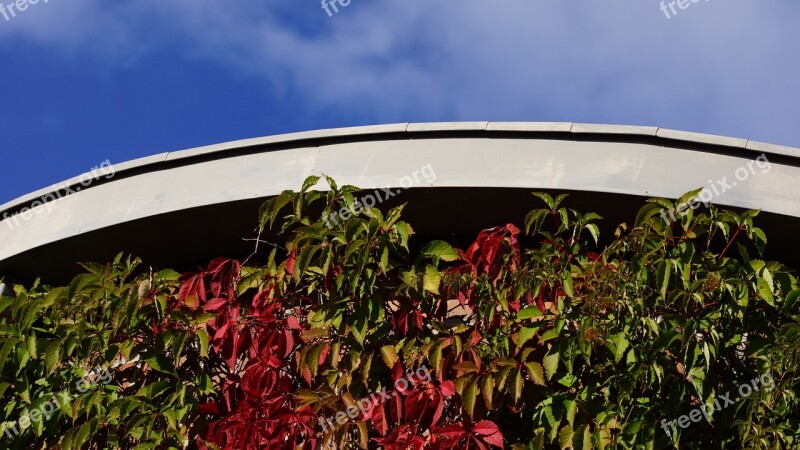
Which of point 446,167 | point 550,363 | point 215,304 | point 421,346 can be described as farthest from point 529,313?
point 215,304

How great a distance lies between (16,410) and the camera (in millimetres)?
4152

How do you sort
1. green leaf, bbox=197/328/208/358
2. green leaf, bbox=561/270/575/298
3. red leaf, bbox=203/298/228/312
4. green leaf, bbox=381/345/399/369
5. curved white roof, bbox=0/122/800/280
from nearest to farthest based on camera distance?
green leaf, bbox=561/270/575/298
green leaf, bbox=381/345/399/369
green leaf, bbox=197/328/208/358
red leaf, bbox=203/298/228/312
curved white roof, bbox=0/122/800/280

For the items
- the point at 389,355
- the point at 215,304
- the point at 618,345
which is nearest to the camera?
the point at 618,345

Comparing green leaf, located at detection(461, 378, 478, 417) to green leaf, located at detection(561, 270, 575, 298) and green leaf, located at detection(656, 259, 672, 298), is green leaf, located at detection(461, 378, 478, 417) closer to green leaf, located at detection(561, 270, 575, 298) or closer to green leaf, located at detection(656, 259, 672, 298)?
green leaf, located at detection(561, 270, 575, 298)

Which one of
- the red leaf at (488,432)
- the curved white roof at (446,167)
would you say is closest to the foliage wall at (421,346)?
the red leaf at (488,432)

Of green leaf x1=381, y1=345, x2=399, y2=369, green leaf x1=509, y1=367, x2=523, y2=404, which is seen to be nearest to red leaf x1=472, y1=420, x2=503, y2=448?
green leaf x1=509, y1=367, x2=523, y2=404

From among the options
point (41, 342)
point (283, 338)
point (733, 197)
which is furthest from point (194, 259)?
point (733, 197)

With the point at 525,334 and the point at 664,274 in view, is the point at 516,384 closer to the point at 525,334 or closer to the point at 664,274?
the point at 525,334

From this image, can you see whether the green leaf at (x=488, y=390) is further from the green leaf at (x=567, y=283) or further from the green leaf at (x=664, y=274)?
the green leaf at (x=664, y=274)

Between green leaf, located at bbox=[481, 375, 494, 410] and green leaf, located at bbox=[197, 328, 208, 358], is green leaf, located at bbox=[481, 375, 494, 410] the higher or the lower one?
the lower one

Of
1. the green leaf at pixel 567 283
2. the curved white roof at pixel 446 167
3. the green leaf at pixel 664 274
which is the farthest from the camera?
the curved white roof at pixel 446 167

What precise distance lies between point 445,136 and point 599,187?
2.63 feet

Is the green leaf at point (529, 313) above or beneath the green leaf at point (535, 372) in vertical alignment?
above

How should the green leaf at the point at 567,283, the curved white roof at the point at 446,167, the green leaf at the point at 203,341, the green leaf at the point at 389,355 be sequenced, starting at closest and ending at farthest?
the green leaf at the point at 567,283
the green leaf at the point at 389,355
the green leaf at the point at 203,341
the curved white roof at the point at 446,167
